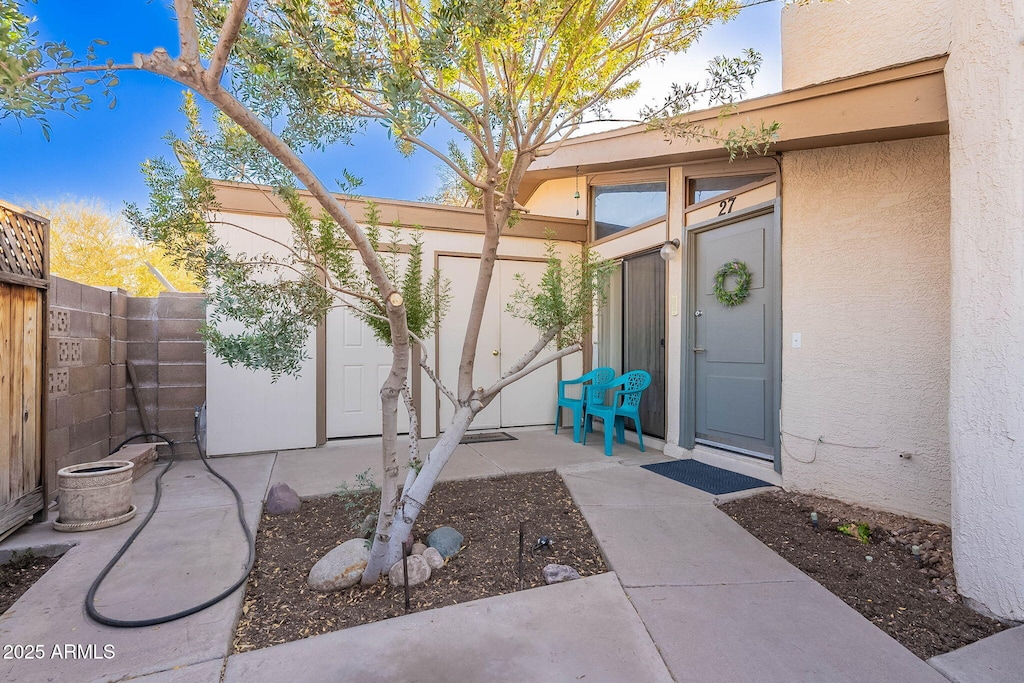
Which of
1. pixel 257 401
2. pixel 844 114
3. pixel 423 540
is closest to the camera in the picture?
pixel 423 540

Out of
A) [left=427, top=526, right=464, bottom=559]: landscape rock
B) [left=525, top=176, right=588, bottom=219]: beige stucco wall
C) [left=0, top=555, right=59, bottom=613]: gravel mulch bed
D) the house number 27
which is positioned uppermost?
[left=525, top=176, right=588, bottom=219]: beige stucco wall

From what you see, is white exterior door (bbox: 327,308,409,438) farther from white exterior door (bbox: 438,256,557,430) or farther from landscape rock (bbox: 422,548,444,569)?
landscape rock (bbox: 422,548,444,569)

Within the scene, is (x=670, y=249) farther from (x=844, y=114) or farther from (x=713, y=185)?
(x=844, y=114)

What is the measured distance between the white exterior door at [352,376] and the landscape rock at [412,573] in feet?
8.71

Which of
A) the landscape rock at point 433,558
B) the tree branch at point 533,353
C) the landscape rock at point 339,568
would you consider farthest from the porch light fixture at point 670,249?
the landscape rock at point 339,568

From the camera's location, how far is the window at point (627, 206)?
475cm

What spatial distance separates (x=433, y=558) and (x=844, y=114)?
133 inches

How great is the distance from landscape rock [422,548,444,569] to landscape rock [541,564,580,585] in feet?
1.61

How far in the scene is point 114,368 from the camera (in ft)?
13.3

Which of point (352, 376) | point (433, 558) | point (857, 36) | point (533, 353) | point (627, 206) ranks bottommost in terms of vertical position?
point (433, 558)

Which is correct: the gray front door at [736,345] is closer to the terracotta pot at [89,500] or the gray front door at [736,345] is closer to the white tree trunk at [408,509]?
the white tree trunk at [408,509]

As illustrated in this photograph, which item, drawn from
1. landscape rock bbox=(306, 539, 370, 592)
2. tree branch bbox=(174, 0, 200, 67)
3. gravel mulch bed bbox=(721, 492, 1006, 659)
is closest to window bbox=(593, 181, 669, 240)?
gravel mulch bed bbox=(721, 492, 1006, 659)

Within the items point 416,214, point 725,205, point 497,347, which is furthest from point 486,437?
point 725,205

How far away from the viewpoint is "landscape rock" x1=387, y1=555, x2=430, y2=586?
2186 millimetres
